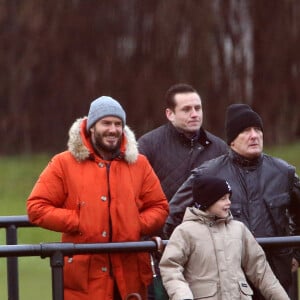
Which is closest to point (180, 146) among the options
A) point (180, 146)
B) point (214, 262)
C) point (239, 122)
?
point (180, 146)

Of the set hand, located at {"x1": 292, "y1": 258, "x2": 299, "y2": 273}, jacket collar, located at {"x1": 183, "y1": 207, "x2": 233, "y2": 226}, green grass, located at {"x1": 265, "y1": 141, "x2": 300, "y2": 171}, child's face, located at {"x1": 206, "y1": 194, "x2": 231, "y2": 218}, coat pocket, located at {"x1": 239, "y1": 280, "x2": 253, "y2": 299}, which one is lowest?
coat pocket, located at {"x1": 239, "y1": 280, "x2": 253, "y2": 299}

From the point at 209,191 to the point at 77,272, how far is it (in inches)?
32.1

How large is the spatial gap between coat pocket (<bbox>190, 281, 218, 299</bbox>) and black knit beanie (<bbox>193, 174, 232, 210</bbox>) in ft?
1.23

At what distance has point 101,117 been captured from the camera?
7707mm

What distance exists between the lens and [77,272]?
7.47 metres

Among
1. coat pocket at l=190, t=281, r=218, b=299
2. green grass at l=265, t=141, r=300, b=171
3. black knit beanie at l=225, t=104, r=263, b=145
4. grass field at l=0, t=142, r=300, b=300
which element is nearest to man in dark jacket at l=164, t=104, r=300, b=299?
black knit beanie at l=225, t=104, r=263, b=145

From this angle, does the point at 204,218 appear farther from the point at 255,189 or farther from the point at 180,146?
the point at 180,146

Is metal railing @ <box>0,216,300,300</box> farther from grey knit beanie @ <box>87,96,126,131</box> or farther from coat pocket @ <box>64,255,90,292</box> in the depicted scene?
grey knit beanie @ <box>87,96,126,131</box>

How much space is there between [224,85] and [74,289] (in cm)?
1869

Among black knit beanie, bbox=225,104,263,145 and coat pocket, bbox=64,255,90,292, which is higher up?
black knit beanie, bbox=225,104,263,145

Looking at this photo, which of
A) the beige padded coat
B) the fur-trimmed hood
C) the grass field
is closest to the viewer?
the beige padded coat

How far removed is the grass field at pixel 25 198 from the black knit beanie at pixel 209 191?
4.14m

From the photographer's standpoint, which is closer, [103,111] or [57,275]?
[57,275]

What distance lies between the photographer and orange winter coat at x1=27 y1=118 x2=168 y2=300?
747 centimetres
